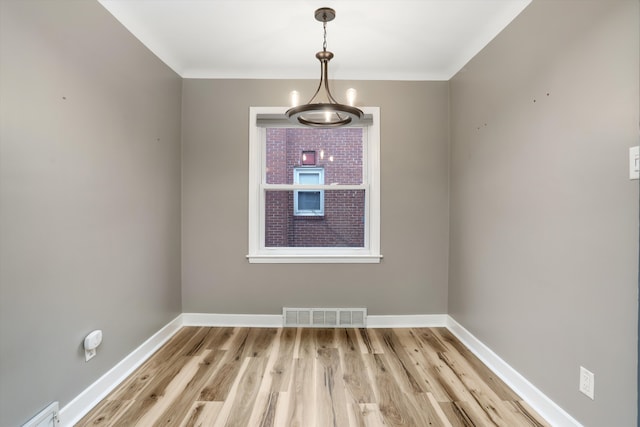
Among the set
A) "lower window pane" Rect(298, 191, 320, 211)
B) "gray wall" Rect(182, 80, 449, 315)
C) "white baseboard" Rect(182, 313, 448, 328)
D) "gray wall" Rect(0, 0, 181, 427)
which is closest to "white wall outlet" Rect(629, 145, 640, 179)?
"gray wall" Rect(182, 80, 449, 315)

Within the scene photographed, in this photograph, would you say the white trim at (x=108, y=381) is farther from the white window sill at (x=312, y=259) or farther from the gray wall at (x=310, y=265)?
the white window sill at (x=312, y=259)

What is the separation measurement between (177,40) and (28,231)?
187 centimetres

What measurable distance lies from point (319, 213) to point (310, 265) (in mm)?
551

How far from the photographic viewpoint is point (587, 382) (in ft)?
4.97

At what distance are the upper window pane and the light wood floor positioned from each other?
1.60 metres

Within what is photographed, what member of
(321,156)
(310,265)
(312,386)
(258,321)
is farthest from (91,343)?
(321,156)

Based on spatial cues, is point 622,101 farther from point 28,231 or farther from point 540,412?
point 28,231

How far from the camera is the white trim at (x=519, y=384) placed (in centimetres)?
169

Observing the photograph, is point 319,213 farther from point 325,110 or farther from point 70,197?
point 70,197

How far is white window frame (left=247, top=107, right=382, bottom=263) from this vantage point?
3094mm

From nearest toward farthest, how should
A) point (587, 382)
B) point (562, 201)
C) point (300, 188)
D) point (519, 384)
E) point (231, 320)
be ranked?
1. point (587, 382)
2. point (562, 201)
3. point (519, 384)
4. point (231, 320)
5. point (300, 188)

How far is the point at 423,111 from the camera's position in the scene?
310 cm

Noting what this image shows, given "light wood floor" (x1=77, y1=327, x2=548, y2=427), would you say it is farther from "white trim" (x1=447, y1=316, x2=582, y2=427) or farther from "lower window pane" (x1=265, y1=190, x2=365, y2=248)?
"lower window pane" (x1=265, y1=190, x2=365, y2=248)

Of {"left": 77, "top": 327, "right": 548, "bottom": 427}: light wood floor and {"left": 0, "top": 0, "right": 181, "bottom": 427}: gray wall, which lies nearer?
{"left": 0, "top": 0, "right": 181, "bottom": 427}: gray wall
